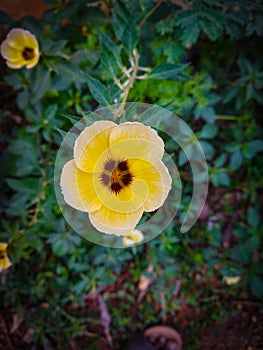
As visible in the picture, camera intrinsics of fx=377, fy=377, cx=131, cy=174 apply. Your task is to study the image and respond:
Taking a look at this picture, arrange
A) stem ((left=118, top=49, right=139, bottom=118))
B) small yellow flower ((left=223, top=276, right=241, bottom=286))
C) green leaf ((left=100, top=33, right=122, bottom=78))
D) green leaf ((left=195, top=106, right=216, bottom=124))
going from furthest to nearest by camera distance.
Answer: small yellow flower ((left=223, top=276, right=241, bottom=286)) → green leaf ((left=195, top=106, right=216, bottom=124)) → green leaf ((left=100, top=33, right=122, bottom=78)) → stem ((left=118, top=49, right=139, bottom=118))

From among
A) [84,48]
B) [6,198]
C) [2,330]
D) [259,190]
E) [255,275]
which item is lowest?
[2,330]

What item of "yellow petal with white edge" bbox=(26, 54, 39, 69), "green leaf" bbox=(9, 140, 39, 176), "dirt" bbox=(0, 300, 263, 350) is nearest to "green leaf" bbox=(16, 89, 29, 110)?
"green leaf" bbox=(9, 140, 39, 176)

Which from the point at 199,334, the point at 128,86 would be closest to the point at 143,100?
the point at 128,86

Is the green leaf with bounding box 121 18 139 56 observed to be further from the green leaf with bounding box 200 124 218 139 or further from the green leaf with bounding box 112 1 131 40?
the green leaf with bounding box 200 124 218 139

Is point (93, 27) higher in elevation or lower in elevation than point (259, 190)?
higher

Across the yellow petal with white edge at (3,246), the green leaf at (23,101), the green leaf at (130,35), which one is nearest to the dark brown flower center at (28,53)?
the green leaf at (23,101)

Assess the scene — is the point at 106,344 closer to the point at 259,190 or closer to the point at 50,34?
the point at 259,190

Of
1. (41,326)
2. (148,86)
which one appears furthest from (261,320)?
(148,86)
